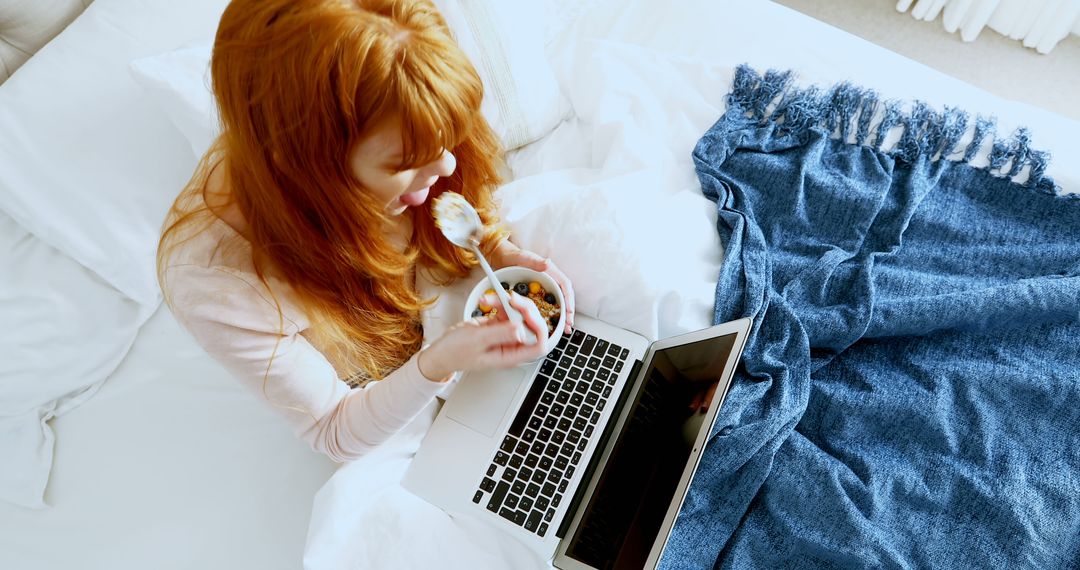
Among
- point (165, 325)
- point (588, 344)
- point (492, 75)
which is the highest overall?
point (492, 75)

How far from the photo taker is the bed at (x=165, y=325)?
0.92 m

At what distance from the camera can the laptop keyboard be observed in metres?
0.87

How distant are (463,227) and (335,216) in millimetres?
169

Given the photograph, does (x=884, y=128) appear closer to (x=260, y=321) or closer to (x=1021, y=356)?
(x=1021, y=356)

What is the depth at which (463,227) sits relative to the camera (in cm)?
80

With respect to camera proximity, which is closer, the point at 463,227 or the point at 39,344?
the point at 463,227

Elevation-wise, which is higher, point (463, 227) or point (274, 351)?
point (463, 227)

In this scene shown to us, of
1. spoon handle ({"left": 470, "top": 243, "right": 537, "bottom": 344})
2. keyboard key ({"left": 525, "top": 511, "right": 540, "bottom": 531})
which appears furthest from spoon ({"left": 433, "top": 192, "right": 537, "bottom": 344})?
keyboard key ({"left": 525, "top": 511, "right": 540, "bottom": 531})

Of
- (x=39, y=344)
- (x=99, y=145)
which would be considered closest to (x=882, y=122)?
(x=99, y=145)

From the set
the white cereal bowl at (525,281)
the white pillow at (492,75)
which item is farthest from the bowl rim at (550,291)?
the white pillow at (492,75)

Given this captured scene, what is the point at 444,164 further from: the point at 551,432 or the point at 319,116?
the point at 551,432

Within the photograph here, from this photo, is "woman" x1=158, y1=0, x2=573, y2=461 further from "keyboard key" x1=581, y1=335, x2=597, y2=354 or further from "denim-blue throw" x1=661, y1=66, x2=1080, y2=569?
"denim-blue throw" x1=661, y1=66, x2=1080, y2=569

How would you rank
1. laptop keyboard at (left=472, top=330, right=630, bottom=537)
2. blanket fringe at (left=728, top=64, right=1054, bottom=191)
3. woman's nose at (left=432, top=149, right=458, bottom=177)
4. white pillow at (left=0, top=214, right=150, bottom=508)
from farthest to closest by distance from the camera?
blanket fringe at (left=728, top=64, right=1054, bottom=191)
white pillow at (left=0, top=214, right=150, bottom=508)
laptop keyboard at (left=472, top=330, right=630, bottom=537)
woman's nose at (left=432, top=149, right=458, bottom=177)

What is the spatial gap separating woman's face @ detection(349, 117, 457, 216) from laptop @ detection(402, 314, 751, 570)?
1.14 ft
